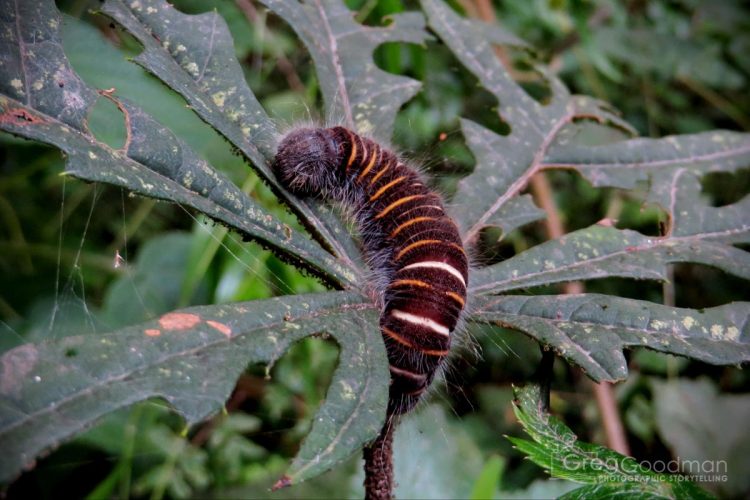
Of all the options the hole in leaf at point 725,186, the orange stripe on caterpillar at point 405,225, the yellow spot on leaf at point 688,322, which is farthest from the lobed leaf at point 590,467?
the hole in leaf at point 725,186

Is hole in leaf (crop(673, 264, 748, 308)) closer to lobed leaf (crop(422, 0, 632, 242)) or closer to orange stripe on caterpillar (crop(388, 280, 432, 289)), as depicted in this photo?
lobed leaf (crop(422, 0, 632, 242))

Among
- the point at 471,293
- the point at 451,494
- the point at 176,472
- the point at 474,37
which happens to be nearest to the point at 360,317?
the point at 471,293

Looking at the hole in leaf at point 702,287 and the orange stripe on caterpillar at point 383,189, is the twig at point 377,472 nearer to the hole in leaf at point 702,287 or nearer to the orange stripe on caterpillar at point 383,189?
the orange stripe on caterpillar at point 383,189

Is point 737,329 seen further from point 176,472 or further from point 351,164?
point 176,472

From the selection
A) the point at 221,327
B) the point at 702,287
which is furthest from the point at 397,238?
the point at 702,287

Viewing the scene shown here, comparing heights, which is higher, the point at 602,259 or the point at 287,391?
the point at 602,259

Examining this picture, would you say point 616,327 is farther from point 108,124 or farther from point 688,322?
point 108,124
